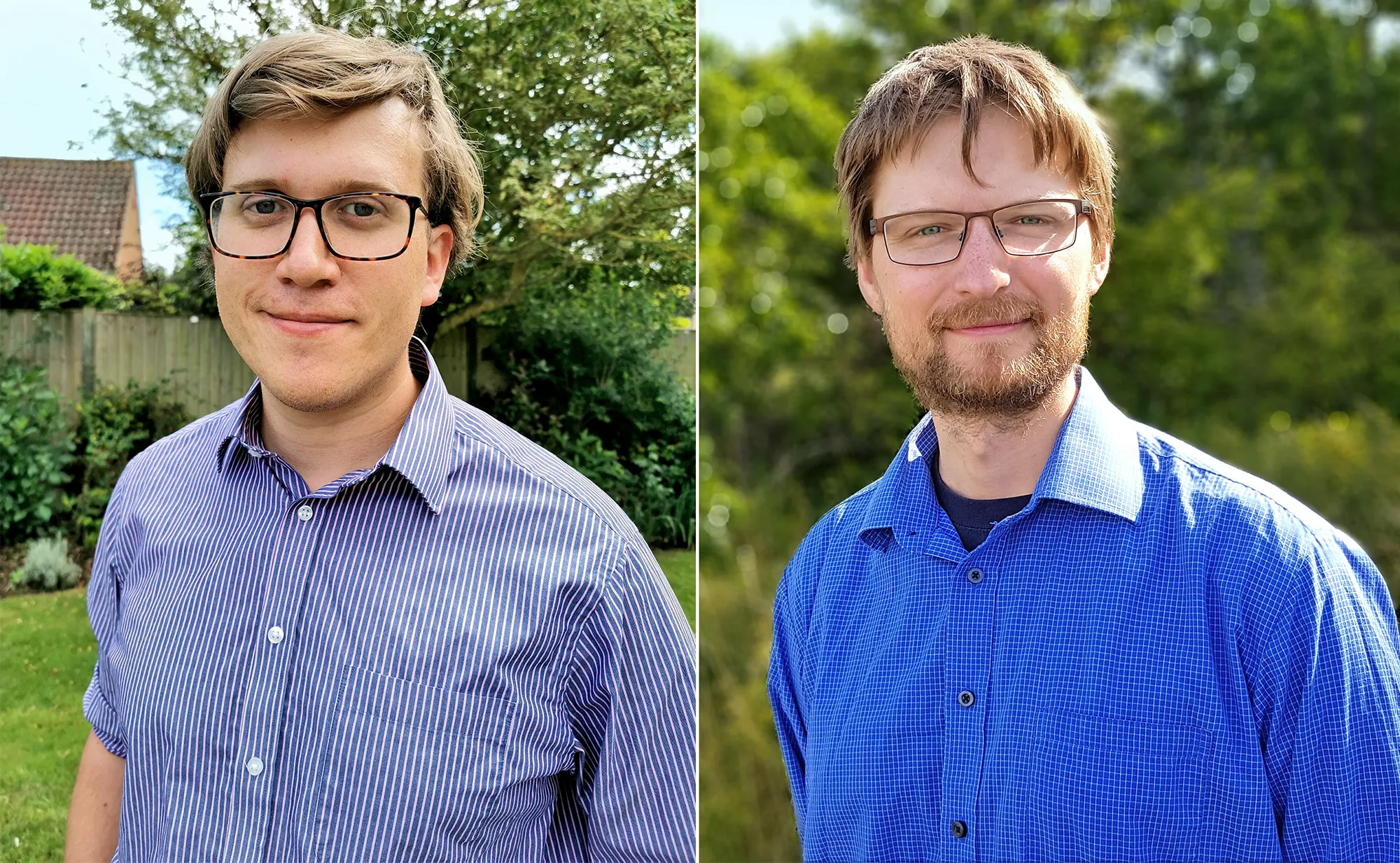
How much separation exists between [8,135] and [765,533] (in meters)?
4.01

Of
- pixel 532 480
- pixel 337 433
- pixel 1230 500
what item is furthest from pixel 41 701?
pixel 1230 500

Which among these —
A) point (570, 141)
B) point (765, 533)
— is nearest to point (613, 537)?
point (570, 141)

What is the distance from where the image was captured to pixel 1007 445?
1811 millimetres

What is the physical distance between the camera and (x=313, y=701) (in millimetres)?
1725

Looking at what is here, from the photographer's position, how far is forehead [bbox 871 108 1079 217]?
1708 mm

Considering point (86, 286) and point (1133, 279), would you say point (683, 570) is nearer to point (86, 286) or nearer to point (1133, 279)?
point (86, 286)

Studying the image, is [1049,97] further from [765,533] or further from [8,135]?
[765,533]

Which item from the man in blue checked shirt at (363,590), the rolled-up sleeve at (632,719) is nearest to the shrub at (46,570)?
the man in blue checked shirt at (363,590)

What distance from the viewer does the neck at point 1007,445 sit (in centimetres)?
179

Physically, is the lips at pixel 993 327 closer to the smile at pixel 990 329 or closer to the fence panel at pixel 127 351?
the smile at pixel 990 329

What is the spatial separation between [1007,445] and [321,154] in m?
1.16

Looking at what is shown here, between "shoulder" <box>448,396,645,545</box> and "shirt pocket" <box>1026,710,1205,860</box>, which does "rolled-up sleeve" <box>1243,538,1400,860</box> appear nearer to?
"shirt pocket" <box>1026,710,1205,860</box>

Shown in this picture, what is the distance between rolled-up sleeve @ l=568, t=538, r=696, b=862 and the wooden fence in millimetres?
1086

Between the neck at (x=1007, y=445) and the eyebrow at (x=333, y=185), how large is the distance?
954 millimetres
